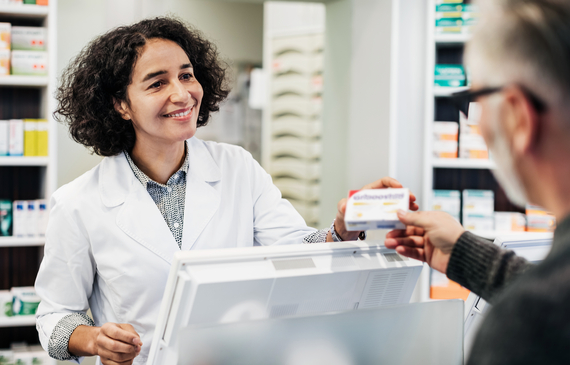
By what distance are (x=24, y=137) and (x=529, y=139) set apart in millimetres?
3014

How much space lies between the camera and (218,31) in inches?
223

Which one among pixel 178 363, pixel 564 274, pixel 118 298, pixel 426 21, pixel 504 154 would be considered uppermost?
pixel 426 21

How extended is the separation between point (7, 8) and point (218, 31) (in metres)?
2.88

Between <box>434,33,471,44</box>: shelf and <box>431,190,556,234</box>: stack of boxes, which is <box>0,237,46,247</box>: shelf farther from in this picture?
<box>434,33,471,44</box>: shelf

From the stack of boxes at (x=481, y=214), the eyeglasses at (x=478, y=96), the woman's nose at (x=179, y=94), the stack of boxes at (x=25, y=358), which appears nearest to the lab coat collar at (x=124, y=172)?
the woman's nose at (x=179, y=94)

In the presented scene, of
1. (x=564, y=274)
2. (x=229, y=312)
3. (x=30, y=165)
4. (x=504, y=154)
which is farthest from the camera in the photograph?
(x=30, y=165)

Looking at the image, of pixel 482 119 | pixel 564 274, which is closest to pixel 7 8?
pixel 482 119

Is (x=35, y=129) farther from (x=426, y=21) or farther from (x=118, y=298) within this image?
(x=426, y=21)

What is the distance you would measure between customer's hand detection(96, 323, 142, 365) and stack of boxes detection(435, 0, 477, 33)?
9.80ft

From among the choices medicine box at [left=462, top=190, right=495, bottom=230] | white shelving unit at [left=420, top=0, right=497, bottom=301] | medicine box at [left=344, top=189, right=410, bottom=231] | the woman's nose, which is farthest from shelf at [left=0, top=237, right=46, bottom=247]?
medicine box at [left=462, top=190, right=495, bottom=230]

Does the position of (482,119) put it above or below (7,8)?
below

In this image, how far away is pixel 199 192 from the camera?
164 centimetres

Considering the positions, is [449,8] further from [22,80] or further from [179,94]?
[22,80]

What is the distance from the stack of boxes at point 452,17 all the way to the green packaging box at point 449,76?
0.77 feet
